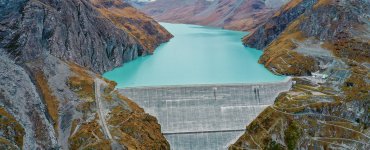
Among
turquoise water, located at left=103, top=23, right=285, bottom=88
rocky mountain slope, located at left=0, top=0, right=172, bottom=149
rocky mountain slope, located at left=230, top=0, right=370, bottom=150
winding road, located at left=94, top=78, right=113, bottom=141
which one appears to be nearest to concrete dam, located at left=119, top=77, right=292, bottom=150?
rocky mountain slope, located at left=230, top=0, right=370, bottom=150

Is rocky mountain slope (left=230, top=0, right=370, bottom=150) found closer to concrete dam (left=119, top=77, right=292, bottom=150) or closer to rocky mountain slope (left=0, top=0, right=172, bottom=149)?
concrete dam (left=119, top=77, right=292, bottom=150)

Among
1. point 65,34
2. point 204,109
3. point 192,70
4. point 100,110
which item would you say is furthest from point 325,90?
point 65,34

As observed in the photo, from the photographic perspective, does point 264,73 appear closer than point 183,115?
No

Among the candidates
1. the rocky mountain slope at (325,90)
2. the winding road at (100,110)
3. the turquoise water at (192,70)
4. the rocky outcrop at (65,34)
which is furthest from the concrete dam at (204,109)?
the rocky outcrop at (65,34)

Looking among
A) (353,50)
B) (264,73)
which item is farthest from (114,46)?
(353,50)

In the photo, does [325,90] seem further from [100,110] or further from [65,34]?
[65,34]

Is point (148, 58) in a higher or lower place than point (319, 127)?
higher

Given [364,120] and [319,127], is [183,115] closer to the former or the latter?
[319,127]
